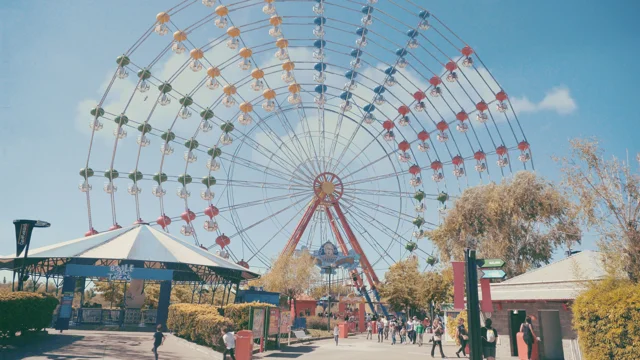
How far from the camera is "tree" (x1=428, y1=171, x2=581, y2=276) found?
31.5 meters

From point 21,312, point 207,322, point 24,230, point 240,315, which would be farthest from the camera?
point 24,230

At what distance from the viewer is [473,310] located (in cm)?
876

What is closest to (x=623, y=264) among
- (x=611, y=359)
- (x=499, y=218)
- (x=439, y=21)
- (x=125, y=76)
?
(x=611, y=359)

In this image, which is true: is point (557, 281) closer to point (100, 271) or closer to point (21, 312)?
point (21, 312)

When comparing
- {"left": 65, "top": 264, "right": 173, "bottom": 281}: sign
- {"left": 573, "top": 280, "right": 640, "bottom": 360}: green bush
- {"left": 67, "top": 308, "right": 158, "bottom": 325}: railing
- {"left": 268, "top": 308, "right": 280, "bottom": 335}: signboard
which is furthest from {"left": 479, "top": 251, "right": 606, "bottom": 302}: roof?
{"left": 67, "top": 308, "right": 158, "bottom": 325}: railing

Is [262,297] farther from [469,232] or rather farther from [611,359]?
[611,359]

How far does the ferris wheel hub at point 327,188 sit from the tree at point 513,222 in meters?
8.08

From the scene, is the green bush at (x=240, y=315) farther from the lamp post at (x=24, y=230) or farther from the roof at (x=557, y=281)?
the roof at (x=557, y=281)

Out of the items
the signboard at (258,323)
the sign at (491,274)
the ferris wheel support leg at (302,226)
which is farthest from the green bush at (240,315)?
the ferris wheel support leg at (302,226)

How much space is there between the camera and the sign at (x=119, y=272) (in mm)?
24953

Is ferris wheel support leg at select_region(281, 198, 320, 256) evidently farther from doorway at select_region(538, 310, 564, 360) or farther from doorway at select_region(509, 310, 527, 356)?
doorway at select_region(538, 310, 564, 360)

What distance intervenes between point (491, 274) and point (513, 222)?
24.2 meters

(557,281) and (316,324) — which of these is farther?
(316,324)

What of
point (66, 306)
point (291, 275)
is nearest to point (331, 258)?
point (291, 275)
